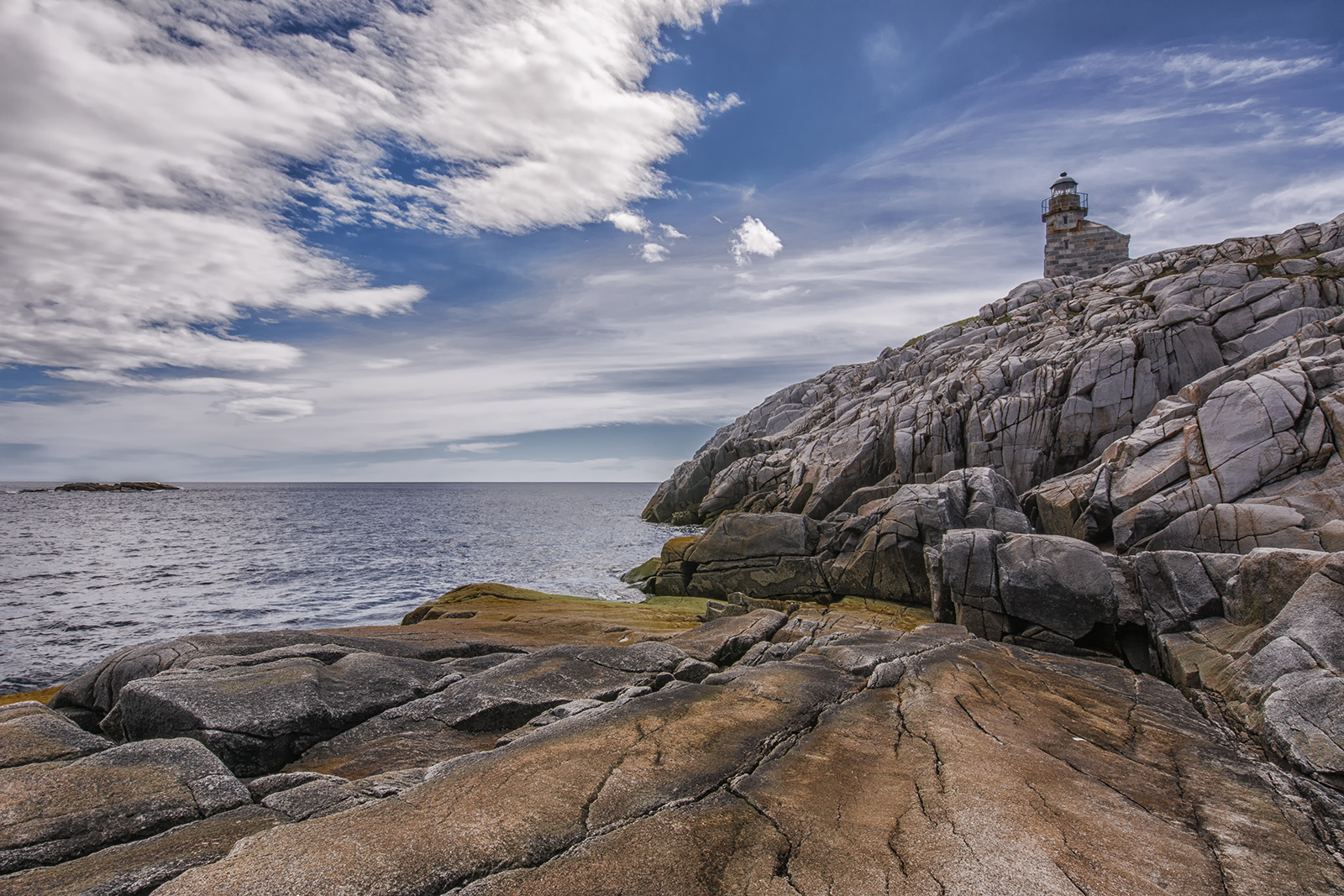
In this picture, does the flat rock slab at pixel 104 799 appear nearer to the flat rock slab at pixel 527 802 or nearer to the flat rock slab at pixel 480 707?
the flat rock slab at pixel 527 802

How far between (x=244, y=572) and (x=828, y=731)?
150 feet

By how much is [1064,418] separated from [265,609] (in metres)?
46.5

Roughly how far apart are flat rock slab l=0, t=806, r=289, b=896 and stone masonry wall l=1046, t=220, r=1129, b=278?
3270 inches

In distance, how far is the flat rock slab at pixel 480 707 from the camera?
8.86m

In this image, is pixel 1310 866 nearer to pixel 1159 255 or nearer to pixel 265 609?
pixel 265 609

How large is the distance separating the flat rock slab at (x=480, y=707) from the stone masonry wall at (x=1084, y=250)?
252 feet

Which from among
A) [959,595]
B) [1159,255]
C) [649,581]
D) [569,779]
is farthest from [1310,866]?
[1159,255]

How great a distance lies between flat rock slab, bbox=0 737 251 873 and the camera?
5.44 m

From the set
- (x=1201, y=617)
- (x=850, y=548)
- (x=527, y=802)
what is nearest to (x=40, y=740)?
(x=527, y=802)

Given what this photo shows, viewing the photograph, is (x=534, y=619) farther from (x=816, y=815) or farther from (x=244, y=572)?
(x=244, y=572)

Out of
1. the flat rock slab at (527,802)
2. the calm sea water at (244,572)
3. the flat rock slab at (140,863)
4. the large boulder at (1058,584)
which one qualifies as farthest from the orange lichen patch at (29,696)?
the large boulder at (1058,584)

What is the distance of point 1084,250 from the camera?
70500 mm

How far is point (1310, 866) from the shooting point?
5.71m

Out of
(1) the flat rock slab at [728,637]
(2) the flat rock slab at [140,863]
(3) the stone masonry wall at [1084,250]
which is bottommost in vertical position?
(1) the flat rock slab at [728,637]
